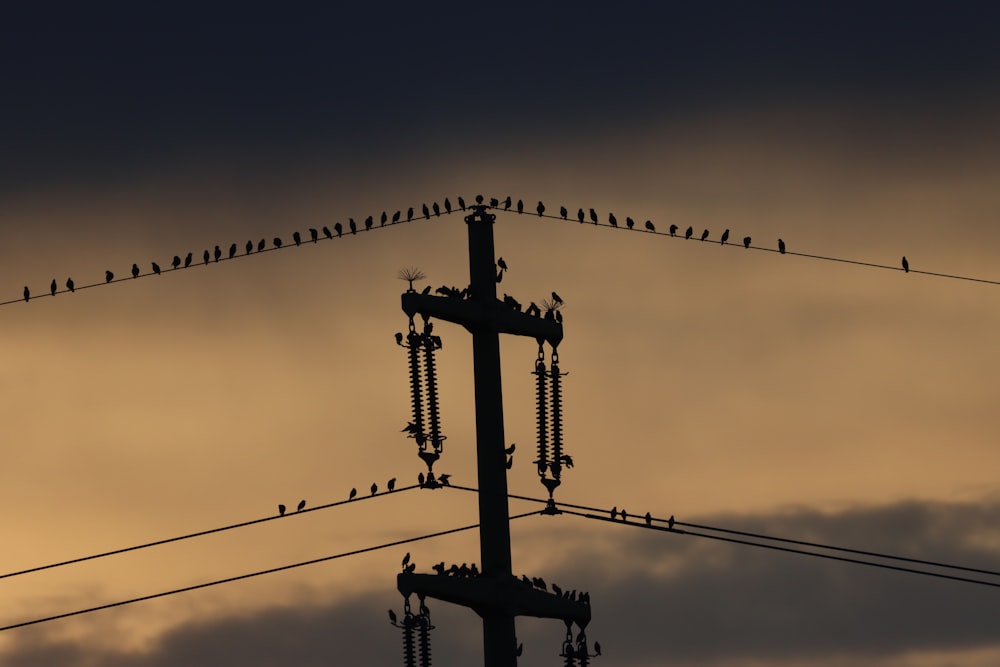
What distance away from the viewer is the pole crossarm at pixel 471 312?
64.8 metres

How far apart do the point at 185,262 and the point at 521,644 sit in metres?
44.3

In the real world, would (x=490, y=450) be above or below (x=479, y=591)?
above

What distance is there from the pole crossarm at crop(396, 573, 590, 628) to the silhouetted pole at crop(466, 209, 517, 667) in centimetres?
20

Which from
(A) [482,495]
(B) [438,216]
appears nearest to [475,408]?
(A) [482,495]

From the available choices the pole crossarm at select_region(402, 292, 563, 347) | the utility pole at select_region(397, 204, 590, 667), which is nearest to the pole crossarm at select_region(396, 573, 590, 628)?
the utility pole at select_region(397, 204, 590, 667)

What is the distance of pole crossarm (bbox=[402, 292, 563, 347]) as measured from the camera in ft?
213

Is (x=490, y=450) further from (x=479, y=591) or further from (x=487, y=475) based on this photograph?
(x=479, y=591)

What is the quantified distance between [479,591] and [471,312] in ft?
22.9

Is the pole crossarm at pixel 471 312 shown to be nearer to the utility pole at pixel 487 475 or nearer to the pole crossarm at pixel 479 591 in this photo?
the utility pole at pixel 487 475

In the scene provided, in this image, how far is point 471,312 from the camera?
214 feet

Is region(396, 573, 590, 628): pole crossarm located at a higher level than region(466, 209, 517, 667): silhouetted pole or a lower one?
lower

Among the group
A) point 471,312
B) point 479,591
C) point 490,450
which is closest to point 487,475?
point 490,450

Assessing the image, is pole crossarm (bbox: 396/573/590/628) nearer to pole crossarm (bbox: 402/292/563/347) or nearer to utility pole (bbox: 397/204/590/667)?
utility pole (bbox: 397/204/590/667)

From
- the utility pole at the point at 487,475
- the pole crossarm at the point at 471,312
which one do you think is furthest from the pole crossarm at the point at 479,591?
the pole crossarm at the point at 471,312
